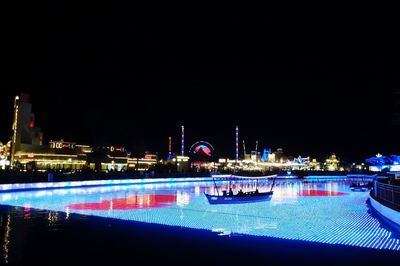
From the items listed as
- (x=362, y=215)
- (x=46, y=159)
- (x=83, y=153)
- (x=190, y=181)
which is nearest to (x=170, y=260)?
(x=362, y=215)

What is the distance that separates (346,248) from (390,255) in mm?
1024

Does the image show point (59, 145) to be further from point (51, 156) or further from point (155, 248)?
point (155, 248)

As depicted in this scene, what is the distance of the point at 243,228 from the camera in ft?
41.9

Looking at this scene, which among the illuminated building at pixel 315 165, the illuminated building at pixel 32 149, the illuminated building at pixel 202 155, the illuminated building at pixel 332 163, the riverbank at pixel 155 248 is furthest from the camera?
the illuminated building at pixel 315 165

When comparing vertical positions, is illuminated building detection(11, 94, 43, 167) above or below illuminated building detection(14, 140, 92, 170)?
above

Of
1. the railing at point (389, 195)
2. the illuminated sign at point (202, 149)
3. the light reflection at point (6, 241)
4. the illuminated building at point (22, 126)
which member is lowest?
the light reflection at point (6, 241)

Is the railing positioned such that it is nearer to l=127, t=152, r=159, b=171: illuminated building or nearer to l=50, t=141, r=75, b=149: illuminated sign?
l=50, t=141, r=75, b=149: illuminated sign

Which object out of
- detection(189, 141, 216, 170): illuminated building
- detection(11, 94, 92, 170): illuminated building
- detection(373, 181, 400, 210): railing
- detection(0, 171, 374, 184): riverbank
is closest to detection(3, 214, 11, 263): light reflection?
detection(373, 181, 400, 210): railing

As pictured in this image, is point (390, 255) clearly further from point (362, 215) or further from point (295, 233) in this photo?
point (362, 215)

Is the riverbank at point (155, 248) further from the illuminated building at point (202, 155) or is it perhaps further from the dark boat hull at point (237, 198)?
the illuminated building at point (202, 155)

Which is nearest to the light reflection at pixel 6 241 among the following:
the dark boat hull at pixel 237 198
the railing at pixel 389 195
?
the dark boat hull at pixel 237 198

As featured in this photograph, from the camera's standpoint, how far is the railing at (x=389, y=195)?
46.2 feet

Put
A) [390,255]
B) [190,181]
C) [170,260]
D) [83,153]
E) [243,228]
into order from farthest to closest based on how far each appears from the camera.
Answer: [83,153] < [190,181] < [243,228] < [390,255] < [170,260]

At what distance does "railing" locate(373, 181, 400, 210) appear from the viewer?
554 inches
